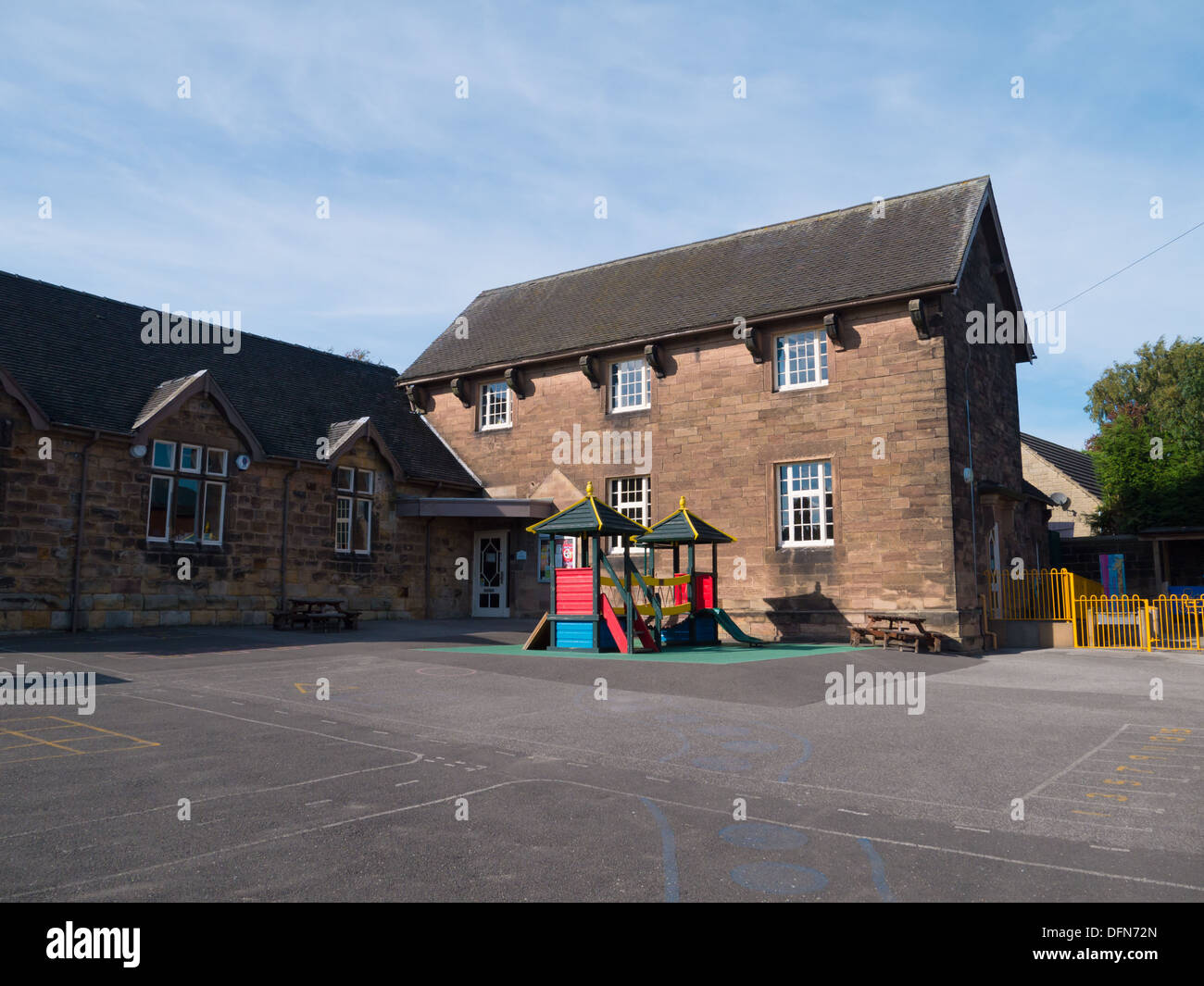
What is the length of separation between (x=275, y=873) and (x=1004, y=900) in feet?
12.2

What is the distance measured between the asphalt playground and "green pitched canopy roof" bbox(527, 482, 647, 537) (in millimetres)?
4170

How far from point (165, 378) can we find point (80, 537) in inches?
191

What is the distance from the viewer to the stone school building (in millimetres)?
18500

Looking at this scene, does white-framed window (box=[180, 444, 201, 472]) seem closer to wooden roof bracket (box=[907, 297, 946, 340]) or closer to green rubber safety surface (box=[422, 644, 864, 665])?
green rubber safety surface (box=[422, 644, 864, 665])

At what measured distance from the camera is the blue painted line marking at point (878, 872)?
4447 mm

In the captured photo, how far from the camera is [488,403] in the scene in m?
27.2

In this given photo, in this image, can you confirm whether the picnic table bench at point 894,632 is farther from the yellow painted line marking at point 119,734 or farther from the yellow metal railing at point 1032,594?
the yellow painted line marking at point 119,734

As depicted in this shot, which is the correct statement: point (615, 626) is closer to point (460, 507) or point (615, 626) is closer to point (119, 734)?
point (460, 507)

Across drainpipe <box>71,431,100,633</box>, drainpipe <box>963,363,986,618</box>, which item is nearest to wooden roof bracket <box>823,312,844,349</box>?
drainpipe <box>963,363,986,618</box>

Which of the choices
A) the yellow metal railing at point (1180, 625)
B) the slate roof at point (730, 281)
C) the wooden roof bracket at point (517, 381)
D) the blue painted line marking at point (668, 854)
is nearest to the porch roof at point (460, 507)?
the wooden roof bracket at point (517, 381)

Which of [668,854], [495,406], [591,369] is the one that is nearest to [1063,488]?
[591,369]
